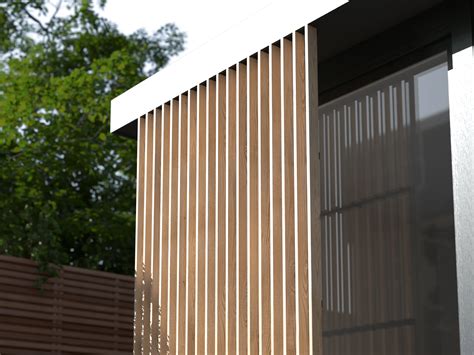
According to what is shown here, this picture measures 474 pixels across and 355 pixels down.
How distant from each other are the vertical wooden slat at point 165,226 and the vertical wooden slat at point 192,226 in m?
0.24

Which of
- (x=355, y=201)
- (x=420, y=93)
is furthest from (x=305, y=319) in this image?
(x=420, y=93)

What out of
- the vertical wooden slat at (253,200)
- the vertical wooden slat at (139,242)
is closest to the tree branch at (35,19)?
the vertical wooden slat at (139,242)

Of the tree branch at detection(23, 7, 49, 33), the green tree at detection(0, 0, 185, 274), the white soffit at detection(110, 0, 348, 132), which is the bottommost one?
the white soffit at detection(110, 0, 348, 132)

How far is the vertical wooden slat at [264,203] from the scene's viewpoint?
4184mm

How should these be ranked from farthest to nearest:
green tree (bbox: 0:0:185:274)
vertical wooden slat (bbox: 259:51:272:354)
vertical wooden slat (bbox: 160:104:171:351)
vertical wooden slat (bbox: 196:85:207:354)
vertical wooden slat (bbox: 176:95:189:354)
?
green tree (bbox: 0:0:185:274), vertical wooden slat (bbox: 160:104:171:351), vertical wooden slat (bbox: 176:95:189:354), vertical wooden slat (bbox: 196:85:207:354), vertical wooden slat (bbox: 259:51:272:354)

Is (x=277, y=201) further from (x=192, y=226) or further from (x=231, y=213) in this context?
(x=192, y=226)

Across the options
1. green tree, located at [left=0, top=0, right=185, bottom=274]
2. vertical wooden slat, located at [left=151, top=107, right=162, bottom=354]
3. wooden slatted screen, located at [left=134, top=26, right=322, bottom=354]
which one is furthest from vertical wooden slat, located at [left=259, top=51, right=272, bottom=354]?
green tree, located at [left=0, top=0, right=185, bottom=274]

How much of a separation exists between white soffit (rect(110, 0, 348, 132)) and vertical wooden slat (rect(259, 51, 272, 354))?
159mm

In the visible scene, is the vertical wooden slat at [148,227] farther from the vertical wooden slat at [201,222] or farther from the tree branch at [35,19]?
the tree branch at [35,19]

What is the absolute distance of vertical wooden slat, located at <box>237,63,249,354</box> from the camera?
14.3ft

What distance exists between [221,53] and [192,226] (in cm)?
91

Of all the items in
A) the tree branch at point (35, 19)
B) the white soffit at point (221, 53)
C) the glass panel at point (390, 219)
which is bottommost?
the glass panel at point (390, 219)

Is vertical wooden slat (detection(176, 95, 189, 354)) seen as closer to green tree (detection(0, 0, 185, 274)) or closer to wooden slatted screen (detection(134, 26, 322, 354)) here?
wooden slatted screen (detection(134, 26, 322, 354))

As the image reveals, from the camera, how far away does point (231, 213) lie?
458 cm
